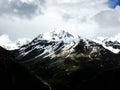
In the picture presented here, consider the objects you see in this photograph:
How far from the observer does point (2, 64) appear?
195m

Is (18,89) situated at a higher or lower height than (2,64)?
lower

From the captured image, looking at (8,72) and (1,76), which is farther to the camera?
(8,72)

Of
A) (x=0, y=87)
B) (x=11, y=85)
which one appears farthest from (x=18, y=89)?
(x=0, y=87)

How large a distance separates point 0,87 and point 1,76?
→ 31.6 feet

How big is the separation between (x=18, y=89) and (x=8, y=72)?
465 inches

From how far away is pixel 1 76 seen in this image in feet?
607

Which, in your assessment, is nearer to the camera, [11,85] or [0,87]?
[0,87]

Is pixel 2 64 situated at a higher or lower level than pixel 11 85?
higher

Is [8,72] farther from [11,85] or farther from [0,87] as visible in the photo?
[0,87]

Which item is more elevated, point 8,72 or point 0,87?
point 8,72

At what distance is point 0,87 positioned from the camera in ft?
581

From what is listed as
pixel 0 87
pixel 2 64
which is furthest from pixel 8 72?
pixel 0 87

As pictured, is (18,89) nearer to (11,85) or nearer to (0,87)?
(11,85)

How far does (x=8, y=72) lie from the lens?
198875 mm
